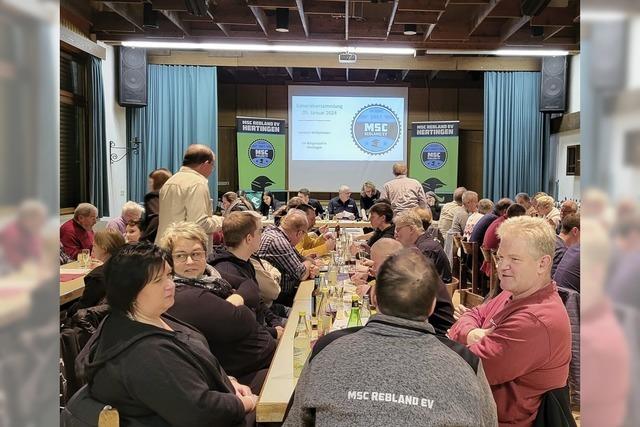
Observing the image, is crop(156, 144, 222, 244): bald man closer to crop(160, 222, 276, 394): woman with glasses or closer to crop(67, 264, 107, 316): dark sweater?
crop(67, 264, 107, 316): dark sweater

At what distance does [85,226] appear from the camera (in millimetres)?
5359

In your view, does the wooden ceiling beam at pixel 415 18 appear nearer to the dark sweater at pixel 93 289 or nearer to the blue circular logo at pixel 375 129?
the blue circular logo at pixel 375 129

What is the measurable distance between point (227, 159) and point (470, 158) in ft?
15.0

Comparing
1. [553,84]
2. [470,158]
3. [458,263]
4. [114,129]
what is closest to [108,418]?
[458,263]

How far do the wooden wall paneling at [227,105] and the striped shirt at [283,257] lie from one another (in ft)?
24.6

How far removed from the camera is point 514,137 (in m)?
10.5

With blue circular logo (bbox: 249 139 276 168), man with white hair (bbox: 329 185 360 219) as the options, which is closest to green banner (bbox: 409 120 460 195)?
man with white hair (bbox: 329 185 360 219)

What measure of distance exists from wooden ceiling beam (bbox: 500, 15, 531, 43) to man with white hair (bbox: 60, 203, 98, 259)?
4.89 metres

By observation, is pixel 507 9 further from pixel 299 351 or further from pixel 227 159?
pixel 227 159

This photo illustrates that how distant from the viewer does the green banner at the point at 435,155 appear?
1058cm

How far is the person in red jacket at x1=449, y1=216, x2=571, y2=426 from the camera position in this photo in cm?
180
